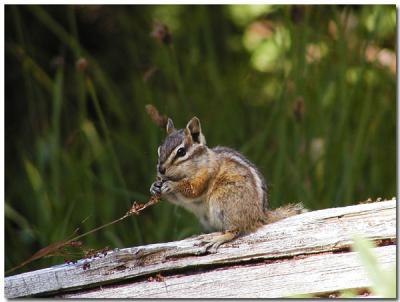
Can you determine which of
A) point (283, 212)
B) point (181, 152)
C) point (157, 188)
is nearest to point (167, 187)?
point (157, 188)

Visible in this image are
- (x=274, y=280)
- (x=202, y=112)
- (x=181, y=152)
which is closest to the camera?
(x=274, y=280)

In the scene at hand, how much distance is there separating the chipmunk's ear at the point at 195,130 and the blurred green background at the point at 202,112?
49cm

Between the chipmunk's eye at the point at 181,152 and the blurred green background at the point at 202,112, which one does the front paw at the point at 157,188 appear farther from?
the blurred green background at the point at 202,112

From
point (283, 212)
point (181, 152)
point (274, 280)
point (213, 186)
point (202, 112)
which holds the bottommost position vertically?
point (274, 280)

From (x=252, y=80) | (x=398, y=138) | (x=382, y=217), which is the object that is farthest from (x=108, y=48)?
(x=382, y=217)

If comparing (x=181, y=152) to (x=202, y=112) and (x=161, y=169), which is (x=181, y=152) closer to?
(x=161, y=169)

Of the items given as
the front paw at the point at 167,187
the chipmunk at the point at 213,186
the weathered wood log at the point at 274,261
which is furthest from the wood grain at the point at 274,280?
the front paw at the point at 167,187

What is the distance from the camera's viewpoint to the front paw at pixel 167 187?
9.66 ft

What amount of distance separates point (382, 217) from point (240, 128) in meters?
1.53

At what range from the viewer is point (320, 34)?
13.9 ft

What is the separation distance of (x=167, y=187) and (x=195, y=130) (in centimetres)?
27

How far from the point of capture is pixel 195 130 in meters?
3.04

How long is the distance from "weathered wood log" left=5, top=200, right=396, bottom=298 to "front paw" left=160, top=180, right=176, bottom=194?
8.3 inches
